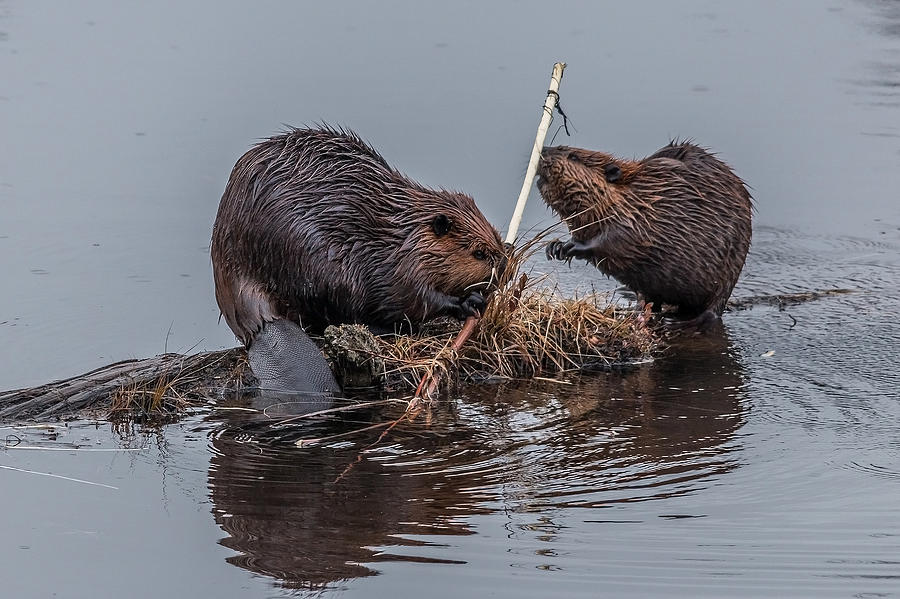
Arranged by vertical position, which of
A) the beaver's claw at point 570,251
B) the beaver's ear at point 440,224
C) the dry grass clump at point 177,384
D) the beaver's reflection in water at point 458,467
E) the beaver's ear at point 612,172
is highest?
the beaver's ear at point 612,172

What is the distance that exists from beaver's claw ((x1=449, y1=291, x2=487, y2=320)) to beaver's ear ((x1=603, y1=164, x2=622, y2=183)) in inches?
37.2

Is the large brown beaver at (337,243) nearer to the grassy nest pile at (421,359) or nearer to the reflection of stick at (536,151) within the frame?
the grassy nest pile at (421,359)

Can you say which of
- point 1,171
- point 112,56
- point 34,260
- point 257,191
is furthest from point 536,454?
point 112,56

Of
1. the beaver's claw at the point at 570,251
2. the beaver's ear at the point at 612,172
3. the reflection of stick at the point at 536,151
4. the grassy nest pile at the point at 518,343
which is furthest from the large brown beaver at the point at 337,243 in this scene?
the beaver's ear at the point at 612,172

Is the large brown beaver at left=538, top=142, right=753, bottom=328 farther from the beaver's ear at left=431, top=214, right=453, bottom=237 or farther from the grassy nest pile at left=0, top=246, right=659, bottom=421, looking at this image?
the beaver's ear at left=431, top=214, right=453, bottom=237

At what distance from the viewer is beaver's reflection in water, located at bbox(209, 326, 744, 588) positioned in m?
3.22

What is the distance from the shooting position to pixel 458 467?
3729 millimetres

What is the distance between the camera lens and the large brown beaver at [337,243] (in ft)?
14.1

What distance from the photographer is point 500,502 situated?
3475mm

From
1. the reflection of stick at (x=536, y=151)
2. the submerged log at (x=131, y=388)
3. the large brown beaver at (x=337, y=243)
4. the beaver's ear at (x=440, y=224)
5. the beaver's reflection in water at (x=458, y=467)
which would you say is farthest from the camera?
the reflection of stick at (x=536, y=151)

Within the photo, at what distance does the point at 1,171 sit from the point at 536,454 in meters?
3.69

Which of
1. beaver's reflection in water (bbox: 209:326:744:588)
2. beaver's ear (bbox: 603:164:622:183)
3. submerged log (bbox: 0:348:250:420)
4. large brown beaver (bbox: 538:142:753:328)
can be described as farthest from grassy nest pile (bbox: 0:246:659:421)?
beaver's ear (bbox: 603:164:622:183)

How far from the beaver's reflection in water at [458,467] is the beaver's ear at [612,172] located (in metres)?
0.89

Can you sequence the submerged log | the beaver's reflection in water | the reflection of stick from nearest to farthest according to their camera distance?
1. the beaver's reflection in water
2. the submerged log
3. the reflection of stick
